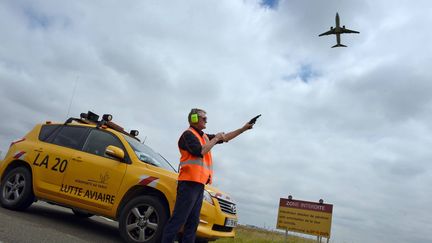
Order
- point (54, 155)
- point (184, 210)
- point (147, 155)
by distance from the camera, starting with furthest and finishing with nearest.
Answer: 1. point (54, 155)
2. point (147, 155)
3. point (184, 210)

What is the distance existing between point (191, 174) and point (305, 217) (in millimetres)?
7968

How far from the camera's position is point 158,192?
654cm

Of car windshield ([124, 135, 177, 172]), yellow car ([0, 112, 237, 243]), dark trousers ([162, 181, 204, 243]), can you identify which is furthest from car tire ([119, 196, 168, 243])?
dark trousers ([162, 181, 204, 243])

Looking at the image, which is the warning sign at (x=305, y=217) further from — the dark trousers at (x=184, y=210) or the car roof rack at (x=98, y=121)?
the dark trousers at (x=184, y=210)

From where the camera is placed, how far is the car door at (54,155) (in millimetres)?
7531

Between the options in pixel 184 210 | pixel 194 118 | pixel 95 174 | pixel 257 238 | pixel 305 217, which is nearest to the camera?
pixel 184 210

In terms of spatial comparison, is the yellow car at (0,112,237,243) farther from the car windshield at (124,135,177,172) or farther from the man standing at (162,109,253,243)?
the man standing at (162,109,253,243)

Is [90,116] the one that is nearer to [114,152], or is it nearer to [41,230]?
[114,152]

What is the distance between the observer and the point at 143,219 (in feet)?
20.7

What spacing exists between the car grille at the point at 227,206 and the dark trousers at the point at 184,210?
1371 millimetres

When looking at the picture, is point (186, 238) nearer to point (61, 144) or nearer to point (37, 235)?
point (37, 235)

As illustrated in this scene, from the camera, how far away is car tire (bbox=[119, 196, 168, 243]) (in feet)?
20.3

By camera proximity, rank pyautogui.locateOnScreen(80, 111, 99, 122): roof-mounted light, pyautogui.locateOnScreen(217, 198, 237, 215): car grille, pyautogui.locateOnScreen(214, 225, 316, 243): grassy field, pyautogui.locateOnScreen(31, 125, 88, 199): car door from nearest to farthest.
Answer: pyautogui.locateOnScreen(217, 198, 237, 215): car grille
pyautogui.locateOnScreen(31, 125, 88, 199): car door
pyautogui.locateOnScreen(80, 111, 99, 122): roof-mounted light
pyautogui.locateOnScreen(214, 225, 316, 243): grassy field

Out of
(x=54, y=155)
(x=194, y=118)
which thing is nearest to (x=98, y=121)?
(x=54, y=155)
